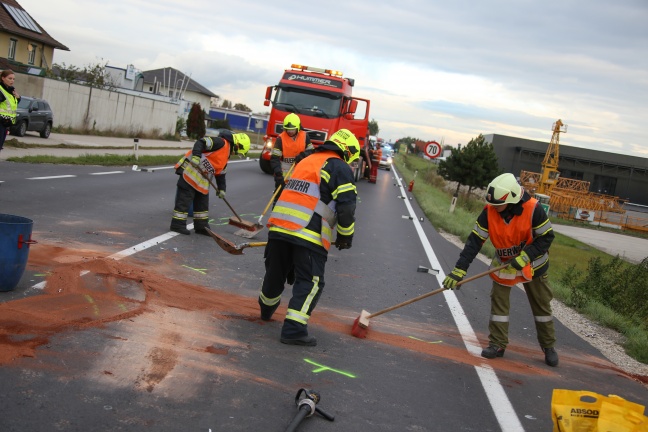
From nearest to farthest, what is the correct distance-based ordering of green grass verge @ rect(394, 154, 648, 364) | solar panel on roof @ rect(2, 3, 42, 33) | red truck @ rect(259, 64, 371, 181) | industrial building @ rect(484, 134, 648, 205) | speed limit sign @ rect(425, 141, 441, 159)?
green grass verge @ rect(394, 154, 648, 364) < red truck @ rect(259, 64, 371, 181) < speed limit sign @ rect(425, 141, 441, 159) < solar panel on roof @ rect(2, 3, 42, 33) < industrial building @ rect(484, 134, 648, 205)

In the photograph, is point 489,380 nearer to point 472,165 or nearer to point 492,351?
point 492,351

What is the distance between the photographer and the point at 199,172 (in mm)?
11086

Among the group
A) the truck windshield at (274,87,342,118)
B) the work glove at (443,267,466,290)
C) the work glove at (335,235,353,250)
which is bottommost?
the work glove at (443,267,466,290)

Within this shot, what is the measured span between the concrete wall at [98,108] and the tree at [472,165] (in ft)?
63.8

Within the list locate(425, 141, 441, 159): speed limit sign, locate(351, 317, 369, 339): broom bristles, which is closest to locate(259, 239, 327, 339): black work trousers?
locate(351, 317, 369, 339): broom bristles

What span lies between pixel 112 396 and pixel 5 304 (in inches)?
75.2

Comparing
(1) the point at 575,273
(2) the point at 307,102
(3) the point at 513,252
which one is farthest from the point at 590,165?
(3) the point at 513,252

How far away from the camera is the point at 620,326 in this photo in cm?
968

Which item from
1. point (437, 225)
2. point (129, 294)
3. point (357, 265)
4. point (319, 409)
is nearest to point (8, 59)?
point (437, 225)

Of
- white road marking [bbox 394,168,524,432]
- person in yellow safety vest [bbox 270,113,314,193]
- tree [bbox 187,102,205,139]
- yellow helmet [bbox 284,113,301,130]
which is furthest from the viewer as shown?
tree [bbox 187,102,205,139]

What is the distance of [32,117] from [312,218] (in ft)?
83.8

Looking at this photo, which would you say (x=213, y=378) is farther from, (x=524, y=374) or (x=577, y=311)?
(x=577, y=311)

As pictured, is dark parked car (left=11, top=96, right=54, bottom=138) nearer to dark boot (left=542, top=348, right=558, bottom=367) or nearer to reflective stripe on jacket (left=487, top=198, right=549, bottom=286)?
reflective stripe on jacket (left=487, top=198, right=549, bottom=286)

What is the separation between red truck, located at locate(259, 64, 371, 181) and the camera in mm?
26391
